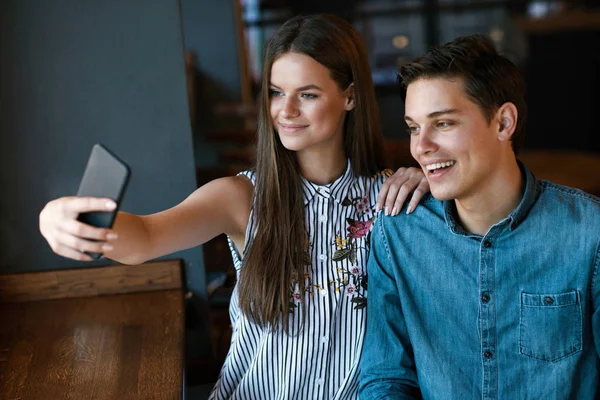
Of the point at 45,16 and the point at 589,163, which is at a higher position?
the point at 45,16

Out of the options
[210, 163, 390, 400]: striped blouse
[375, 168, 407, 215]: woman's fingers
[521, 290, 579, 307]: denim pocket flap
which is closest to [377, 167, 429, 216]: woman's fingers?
[375, 168, 407, 215]: woman's fingers

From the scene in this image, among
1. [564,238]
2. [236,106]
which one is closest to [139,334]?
[564,238]

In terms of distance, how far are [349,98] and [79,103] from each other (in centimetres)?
75

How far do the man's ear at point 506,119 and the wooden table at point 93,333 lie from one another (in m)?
0.86

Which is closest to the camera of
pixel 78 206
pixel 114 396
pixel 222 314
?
pixel 78 206

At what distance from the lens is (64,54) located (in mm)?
2146

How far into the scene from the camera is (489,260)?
1.69 metres

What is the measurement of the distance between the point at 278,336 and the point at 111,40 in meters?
0.92

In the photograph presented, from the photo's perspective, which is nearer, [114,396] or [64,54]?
[114,396]

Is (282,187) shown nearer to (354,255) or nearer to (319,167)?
(319,167)

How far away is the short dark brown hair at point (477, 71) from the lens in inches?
65.7

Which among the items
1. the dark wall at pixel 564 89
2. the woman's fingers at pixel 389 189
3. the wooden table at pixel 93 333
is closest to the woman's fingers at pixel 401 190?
the woman's fingers at pixel 389 189

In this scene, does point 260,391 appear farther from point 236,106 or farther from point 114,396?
point 236,106

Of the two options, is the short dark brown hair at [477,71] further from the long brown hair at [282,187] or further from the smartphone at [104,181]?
the smartphone at [104,181]
